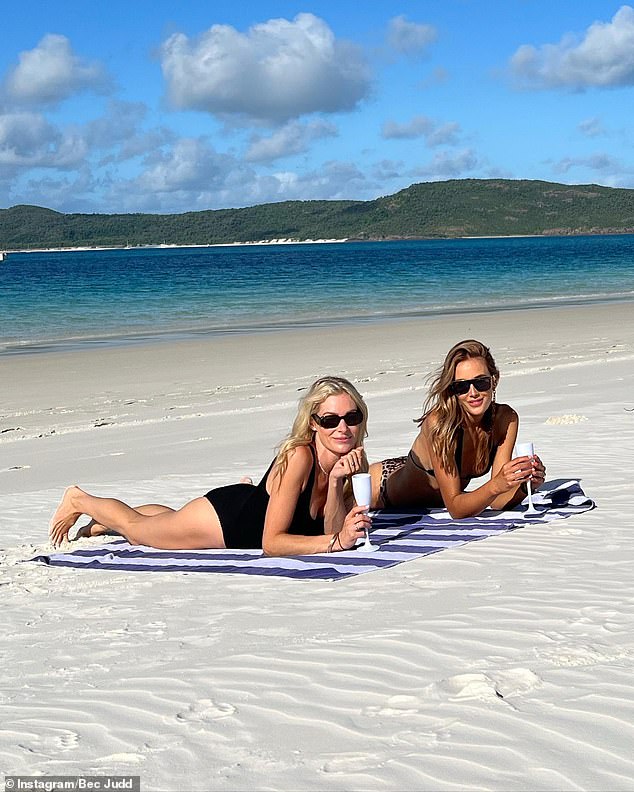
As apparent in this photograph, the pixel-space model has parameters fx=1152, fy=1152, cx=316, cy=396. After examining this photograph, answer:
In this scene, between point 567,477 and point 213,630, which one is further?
point 567,477

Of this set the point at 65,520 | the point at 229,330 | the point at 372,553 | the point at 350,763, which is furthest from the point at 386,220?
the point at 350,763

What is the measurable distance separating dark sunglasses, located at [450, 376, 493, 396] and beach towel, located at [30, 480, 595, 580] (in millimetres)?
738

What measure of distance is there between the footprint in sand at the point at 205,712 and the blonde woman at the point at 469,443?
2874mm

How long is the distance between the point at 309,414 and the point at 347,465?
12.3 inches

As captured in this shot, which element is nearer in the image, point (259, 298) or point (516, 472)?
point (516, 472)

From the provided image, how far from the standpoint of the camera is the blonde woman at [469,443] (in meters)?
6.32

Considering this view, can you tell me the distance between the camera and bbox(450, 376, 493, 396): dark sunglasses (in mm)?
6316

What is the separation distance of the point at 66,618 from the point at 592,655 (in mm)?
2235

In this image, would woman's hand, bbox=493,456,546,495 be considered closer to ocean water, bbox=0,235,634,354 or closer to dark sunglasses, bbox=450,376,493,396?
dark sunglasses, bbox=450,376,493,396

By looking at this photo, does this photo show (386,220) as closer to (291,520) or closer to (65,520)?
(65,520)

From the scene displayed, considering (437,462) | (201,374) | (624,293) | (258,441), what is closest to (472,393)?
(437,462)

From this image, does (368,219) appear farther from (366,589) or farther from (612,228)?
(366,589)

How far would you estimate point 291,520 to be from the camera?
5.67 metres

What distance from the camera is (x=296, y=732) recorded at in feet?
11.2
